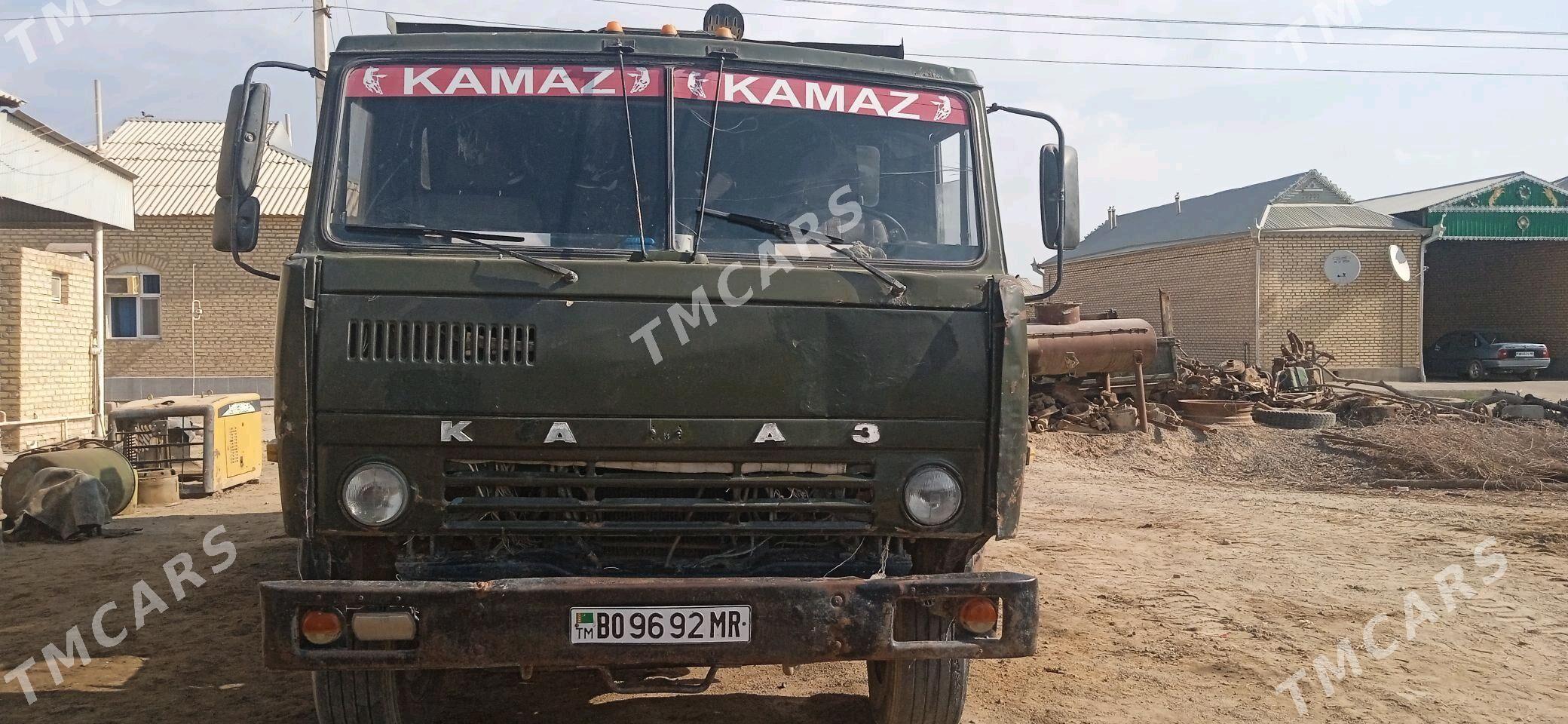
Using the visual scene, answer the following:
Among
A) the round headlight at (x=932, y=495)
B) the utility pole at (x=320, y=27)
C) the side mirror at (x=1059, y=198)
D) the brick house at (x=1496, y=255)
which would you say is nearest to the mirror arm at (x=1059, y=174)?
the side mirror at (x=1059, y=198)

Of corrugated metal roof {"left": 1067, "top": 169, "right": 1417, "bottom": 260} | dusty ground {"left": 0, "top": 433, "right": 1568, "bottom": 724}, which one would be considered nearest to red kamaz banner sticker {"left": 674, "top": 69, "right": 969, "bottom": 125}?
dusty ground {"left": 0, "top": 433, "right": 1568, "bottom": 724}

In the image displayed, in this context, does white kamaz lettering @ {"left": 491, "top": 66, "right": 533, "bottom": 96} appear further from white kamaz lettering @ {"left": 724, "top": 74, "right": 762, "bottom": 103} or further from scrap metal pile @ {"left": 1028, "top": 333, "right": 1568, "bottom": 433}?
scrap metal pile @ {"left": 1028, "top": 333, "right": 1568, "bottom": 433}

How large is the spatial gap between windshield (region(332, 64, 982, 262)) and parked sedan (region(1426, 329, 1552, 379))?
93.5ft

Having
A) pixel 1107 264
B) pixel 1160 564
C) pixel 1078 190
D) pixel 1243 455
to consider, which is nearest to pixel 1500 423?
pixel 1243 455

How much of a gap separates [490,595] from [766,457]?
35.8 inches

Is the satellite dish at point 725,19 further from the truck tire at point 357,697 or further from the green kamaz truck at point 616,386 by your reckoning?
the truck tire at point 357,697

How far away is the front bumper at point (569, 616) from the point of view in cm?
304

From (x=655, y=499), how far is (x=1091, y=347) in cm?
1098

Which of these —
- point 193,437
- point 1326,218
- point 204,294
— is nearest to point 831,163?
point 193,437

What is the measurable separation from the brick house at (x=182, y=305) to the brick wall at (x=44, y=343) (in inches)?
297

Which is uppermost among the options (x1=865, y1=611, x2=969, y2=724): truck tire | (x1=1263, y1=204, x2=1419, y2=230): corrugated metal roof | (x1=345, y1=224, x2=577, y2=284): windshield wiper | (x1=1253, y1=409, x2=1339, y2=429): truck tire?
(x1=1263, y1=204, x2=1419, y2=230): corrugated metal roof

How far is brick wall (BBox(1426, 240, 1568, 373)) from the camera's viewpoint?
29.3m

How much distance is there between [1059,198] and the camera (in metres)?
4.20

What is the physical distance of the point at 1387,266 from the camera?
2561 centimetres
